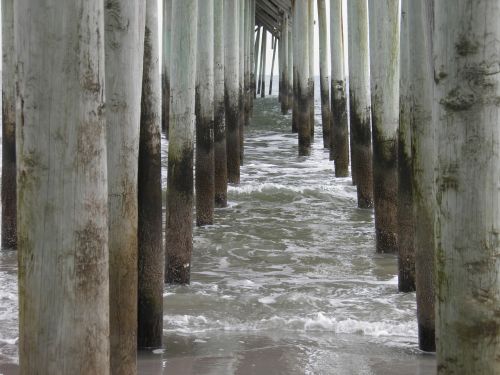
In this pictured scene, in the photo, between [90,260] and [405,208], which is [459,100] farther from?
[405,208]

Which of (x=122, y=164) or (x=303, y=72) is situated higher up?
(x=303, y=72)

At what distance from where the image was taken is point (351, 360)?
3.84 meters

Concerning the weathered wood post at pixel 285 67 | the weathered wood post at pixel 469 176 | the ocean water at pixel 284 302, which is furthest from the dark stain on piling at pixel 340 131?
the weathered wood post at pixel 285 67

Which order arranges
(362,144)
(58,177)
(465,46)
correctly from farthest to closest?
(362,144)
(465,46)
(58,177)

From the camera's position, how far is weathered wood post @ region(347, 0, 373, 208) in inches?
320

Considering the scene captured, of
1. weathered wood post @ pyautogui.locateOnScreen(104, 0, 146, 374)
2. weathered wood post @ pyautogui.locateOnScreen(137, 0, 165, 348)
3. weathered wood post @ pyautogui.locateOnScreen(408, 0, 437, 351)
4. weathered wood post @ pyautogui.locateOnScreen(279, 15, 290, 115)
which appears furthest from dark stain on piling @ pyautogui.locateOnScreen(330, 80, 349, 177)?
weathered wood post @ pyautogui.locateOnScreen(279, 15, 290, 115)

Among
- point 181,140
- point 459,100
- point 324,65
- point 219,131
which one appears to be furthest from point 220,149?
point 459,100

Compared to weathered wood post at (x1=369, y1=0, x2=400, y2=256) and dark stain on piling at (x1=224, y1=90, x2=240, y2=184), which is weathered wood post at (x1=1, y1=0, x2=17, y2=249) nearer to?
weathered wood post at (x1=369, y1=0, x2=400, y2=256)

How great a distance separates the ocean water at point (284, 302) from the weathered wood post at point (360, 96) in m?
0.36

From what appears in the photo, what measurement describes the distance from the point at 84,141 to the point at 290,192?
8.63m

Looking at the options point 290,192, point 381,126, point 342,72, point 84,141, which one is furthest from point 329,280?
point 342,72

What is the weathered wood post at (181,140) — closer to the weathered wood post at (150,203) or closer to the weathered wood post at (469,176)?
the weathered wood post at (150,203)

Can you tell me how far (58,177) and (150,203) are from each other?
191 cm

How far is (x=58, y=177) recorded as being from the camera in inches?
81.6
